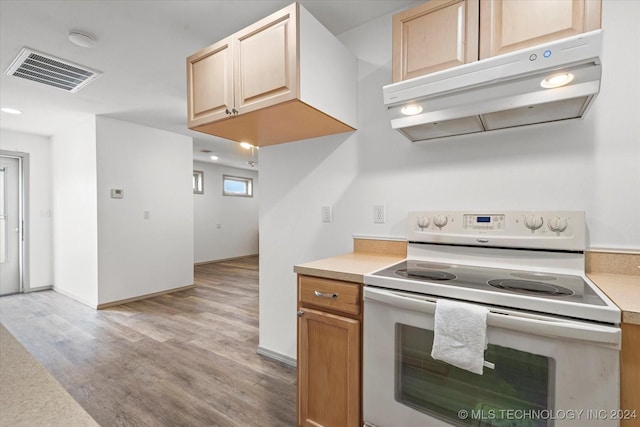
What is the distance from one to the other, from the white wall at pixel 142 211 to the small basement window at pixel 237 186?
2656mm

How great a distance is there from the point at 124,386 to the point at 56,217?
3732 millimetres

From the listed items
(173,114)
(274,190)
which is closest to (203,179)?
(173,114)

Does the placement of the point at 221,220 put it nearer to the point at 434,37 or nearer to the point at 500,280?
the point at 434,37

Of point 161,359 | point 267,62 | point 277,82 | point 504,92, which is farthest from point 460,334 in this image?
point 161,359

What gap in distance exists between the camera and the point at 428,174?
1747 mm

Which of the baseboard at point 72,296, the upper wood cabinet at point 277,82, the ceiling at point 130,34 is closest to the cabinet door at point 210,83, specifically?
the upper wood cabinet at point 277,82

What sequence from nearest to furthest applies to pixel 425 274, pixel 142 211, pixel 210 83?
→ pixel 425 274 < pixel 210 83 < pixel 142 211

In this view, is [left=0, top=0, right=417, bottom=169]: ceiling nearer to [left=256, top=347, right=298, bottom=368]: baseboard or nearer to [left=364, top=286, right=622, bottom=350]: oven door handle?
[left=364, top=286, right=622, bottom=350]: oven door handle

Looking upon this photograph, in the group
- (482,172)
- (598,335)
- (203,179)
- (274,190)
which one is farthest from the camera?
(203,179)

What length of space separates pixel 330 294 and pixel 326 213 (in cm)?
83

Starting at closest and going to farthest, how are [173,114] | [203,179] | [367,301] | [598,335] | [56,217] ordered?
[598,335], [367,301], [173,114], [56,217], [203,179]

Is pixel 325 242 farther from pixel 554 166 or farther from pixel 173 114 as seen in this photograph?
pixel 173 114

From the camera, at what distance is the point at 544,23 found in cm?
118

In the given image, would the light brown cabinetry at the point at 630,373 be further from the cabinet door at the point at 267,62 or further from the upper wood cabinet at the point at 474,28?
the cabinet door at the point at 267,62
